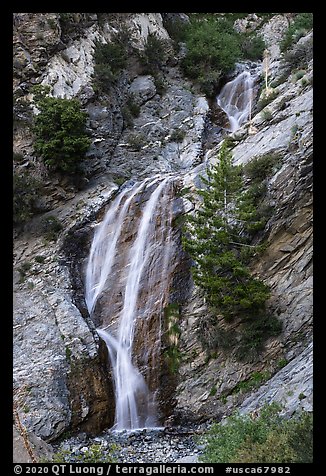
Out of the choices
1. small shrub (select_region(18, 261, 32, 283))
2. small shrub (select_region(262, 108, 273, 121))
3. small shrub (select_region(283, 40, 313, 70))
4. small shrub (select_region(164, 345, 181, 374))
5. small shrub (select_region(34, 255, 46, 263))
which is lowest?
small shrub (select_region(164, 345, 181, 374))

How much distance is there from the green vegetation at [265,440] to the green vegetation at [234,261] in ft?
11.1

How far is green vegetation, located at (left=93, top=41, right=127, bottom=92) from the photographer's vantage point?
2325 centimetres

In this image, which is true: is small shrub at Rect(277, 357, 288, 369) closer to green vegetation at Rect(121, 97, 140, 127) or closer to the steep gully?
the steep gully

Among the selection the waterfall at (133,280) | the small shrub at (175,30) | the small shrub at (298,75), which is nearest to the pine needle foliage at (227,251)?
the waterfall at (133,280)

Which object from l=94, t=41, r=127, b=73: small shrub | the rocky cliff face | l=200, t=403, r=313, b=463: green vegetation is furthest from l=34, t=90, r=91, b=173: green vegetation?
l=200, t=403, r=313, b=463: green vegetation

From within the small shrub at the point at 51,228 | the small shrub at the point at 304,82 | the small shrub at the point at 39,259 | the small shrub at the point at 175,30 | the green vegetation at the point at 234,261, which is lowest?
the green vegetation at the point at 234,261

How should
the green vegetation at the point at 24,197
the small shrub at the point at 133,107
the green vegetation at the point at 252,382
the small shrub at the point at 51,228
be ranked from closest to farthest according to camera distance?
the green vegetation at the point at 252,382
the small shrub at the point at 51,228
the green vegetation at the point at 24,197
the small shrub at the point at 133,107

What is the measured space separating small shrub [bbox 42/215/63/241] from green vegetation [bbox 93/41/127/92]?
8672mm

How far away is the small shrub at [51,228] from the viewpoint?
17609mm

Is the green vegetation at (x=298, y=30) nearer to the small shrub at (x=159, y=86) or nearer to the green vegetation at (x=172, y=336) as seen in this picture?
the small shrub at (x=159, y=86)

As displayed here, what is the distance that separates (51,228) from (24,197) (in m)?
1.84

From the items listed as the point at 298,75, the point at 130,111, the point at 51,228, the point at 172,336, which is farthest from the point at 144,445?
the point at 130,111

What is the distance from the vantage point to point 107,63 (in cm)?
2434

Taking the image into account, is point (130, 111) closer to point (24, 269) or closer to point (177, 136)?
point (177, 136)
